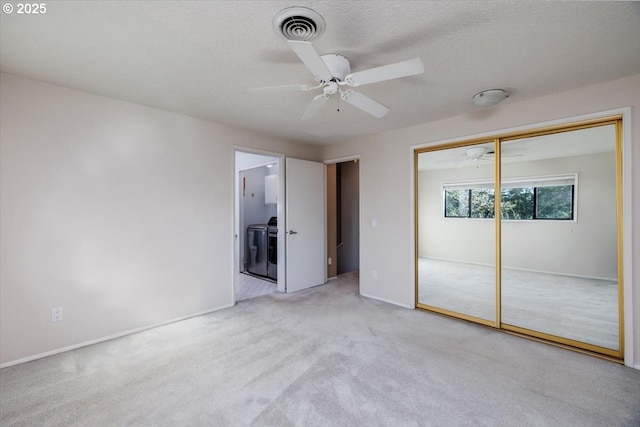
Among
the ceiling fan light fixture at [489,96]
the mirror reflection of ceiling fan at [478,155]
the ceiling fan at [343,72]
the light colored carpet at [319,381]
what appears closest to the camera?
the ceiling fan at [343,72]

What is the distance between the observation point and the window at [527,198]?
351cm

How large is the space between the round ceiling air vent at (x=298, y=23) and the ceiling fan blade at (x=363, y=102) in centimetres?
44

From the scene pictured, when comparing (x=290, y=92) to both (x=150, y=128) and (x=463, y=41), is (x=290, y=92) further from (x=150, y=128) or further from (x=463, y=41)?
(x=150, y=128)

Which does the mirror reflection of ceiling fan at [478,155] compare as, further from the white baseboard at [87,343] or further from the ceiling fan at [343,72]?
the white baseboard at [87,343]

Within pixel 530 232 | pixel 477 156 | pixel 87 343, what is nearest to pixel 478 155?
pixel 477 156

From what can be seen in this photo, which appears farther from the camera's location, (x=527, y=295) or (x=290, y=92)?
(x=527, y=295)

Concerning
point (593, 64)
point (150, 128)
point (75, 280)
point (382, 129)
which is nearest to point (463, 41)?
point (593, 64)

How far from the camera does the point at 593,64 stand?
80.6 inches

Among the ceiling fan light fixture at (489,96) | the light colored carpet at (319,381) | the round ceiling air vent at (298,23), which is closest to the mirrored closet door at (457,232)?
the ceiling fan light fixture at (489,96)

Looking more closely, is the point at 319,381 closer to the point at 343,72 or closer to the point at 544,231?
the point at 343,72

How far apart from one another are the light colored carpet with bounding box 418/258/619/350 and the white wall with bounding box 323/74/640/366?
543mm

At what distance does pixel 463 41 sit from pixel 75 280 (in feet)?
12.1

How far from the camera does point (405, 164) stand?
142 inches

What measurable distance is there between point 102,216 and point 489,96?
Result: 382 centimetres
